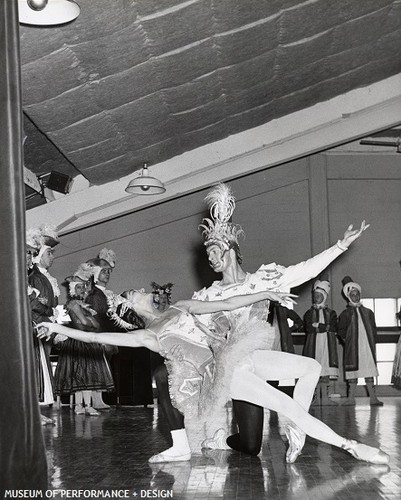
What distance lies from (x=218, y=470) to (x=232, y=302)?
883 mm

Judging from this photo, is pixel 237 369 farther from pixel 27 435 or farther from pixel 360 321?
pixel 360 321

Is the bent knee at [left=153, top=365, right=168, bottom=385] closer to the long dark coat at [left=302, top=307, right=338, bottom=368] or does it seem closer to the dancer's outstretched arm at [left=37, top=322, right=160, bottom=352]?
the dancer's outstretched arm at [left=37, top=322, right=160, bottom=352]

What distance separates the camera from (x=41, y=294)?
707 cm

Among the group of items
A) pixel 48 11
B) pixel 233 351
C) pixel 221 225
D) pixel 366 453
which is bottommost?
pixel 366 453

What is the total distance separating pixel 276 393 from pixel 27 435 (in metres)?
1.62

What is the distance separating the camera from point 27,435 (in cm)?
294

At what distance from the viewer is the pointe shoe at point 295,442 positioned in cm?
429

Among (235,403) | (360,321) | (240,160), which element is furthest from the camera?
(240,160)

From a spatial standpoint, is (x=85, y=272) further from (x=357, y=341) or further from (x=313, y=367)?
(x=313, y=367)

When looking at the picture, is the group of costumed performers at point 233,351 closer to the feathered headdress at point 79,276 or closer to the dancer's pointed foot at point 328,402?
the feathered headdress at point 79,276

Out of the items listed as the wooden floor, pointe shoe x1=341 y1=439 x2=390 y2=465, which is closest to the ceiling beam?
the wooden floor

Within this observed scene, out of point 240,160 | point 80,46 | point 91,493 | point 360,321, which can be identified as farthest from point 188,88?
point 91,493

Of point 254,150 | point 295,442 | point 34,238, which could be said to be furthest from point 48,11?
point 254,150

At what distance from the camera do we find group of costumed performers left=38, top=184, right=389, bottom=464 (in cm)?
424
